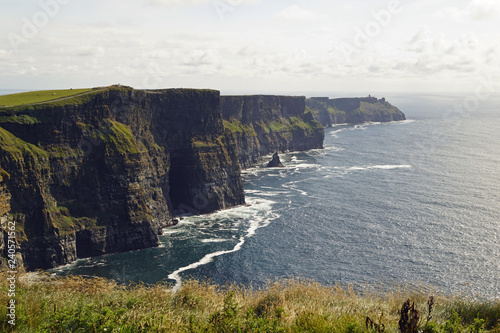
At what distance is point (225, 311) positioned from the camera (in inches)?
818

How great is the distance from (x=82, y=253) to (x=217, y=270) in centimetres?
3338

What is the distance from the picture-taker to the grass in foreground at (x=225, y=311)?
1883cm

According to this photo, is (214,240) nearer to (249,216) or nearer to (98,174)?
(249,216)

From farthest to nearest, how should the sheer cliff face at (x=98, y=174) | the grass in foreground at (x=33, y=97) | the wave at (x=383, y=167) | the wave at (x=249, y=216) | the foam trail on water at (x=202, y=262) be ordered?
the wave at (x=383, y=167)
the grass in foreground at (x=33, y=97)
the wave at (x=249, y=216)
the sheer cliff face at (x=98, y=174)
the foam trail on water at (x=202, y=262)

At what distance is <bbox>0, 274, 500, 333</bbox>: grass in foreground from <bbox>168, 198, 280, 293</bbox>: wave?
206ft

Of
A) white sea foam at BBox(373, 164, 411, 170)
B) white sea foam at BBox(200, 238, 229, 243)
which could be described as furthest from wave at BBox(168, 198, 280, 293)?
white sea foam at BBox(373, 164, 411, 170)

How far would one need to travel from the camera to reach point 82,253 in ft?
304

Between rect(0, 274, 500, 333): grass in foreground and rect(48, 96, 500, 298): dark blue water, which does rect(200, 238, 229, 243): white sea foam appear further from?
rect(0, 274, 500, 333): grass in foreground

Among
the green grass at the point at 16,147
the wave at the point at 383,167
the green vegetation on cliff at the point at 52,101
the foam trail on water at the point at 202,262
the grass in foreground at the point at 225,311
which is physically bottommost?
the foam trail on water at the point at 202,262

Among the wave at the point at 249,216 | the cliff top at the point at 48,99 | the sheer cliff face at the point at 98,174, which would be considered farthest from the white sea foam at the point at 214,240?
the cliff top at the point at 48,99

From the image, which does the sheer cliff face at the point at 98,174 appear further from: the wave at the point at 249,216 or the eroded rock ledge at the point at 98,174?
the wave at the point at 249,216

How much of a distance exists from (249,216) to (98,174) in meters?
47.7

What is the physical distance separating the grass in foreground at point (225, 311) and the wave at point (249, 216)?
62.8 metres

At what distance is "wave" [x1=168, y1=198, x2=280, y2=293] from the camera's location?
92.3 meters
